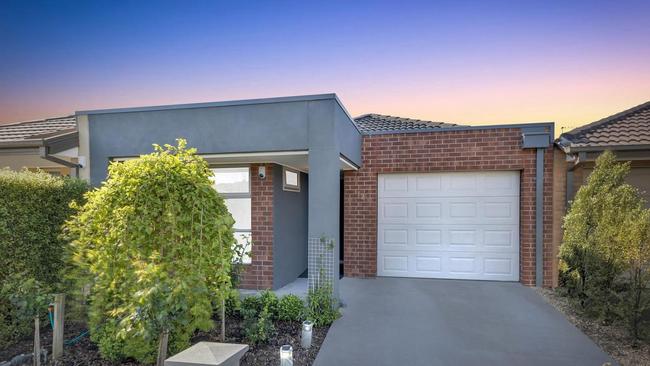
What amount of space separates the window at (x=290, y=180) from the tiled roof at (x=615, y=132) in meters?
5.98

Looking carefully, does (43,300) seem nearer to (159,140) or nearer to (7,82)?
(159,140)

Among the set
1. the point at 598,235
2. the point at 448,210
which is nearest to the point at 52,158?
the point at 448,210

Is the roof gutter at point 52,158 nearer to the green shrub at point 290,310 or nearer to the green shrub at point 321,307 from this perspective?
the green shrub at point 290,310

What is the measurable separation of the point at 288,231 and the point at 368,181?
2283 mm

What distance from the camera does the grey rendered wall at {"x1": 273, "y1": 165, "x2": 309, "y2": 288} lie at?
23.5ft

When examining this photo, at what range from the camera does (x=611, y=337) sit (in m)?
4.65

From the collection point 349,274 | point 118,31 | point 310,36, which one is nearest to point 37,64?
point 118,31

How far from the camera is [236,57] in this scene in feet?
27.2

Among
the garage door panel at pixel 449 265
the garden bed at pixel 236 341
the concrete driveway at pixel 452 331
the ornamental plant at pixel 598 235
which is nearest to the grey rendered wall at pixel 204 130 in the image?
the garden bed at pixel 236 341

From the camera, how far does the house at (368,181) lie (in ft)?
18.5

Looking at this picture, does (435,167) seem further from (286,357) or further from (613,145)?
(286,357)

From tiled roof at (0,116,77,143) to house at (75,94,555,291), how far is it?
2.61 meters

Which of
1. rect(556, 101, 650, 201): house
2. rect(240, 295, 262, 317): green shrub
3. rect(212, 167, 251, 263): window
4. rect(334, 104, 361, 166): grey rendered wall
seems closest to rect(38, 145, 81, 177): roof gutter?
rect(212, 167, 251, 263): window

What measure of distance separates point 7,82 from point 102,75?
1.76 m
